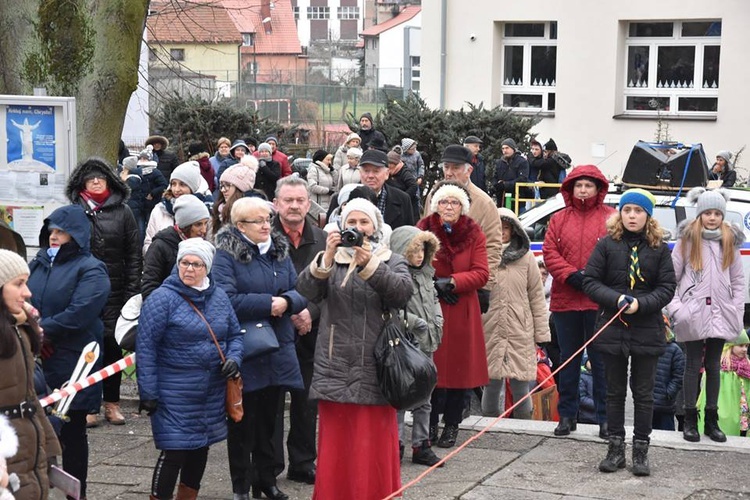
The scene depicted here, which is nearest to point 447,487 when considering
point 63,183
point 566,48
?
point 63,183

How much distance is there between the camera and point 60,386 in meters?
7.00

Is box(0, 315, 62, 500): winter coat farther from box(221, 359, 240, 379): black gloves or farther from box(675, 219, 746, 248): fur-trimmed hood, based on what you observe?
box(675, 219, 746, 248): fur-trimmed hood

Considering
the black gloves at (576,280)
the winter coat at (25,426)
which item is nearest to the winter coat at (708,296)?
the black gloves at (576,280)

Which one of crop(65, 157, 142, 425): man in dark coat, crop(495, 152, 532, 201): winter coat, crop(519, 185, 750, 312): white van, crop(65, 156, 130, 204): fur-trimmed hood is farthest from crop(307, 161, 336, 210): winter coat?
crop(65, 156, 130, 204): fur-trimmed hood

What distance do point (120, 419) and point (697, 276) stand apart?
14.8 feet

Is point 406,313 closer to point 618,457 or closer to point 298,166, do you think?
point 618,457

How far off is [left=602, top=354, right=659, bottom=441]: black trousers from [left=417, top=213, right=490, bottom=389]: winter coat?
94cm

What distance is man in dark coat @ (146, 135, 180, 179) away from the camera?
18.2 m

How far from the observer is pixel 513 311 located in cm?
966

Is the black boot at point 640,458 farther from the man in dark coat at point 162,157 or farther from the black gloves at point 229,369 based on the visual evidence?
the man in dark coat at point 162,157

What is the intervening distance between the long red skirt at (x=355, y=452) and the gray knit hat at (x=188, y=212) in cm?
173

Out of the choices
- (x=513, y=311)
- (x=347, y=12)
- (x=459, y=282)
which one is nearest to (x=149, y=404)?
(x=459, y=282)

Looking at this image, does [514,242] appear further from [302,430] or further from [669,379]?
[302,430]

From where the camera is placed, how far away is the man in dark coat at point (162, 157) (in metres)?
18.2
